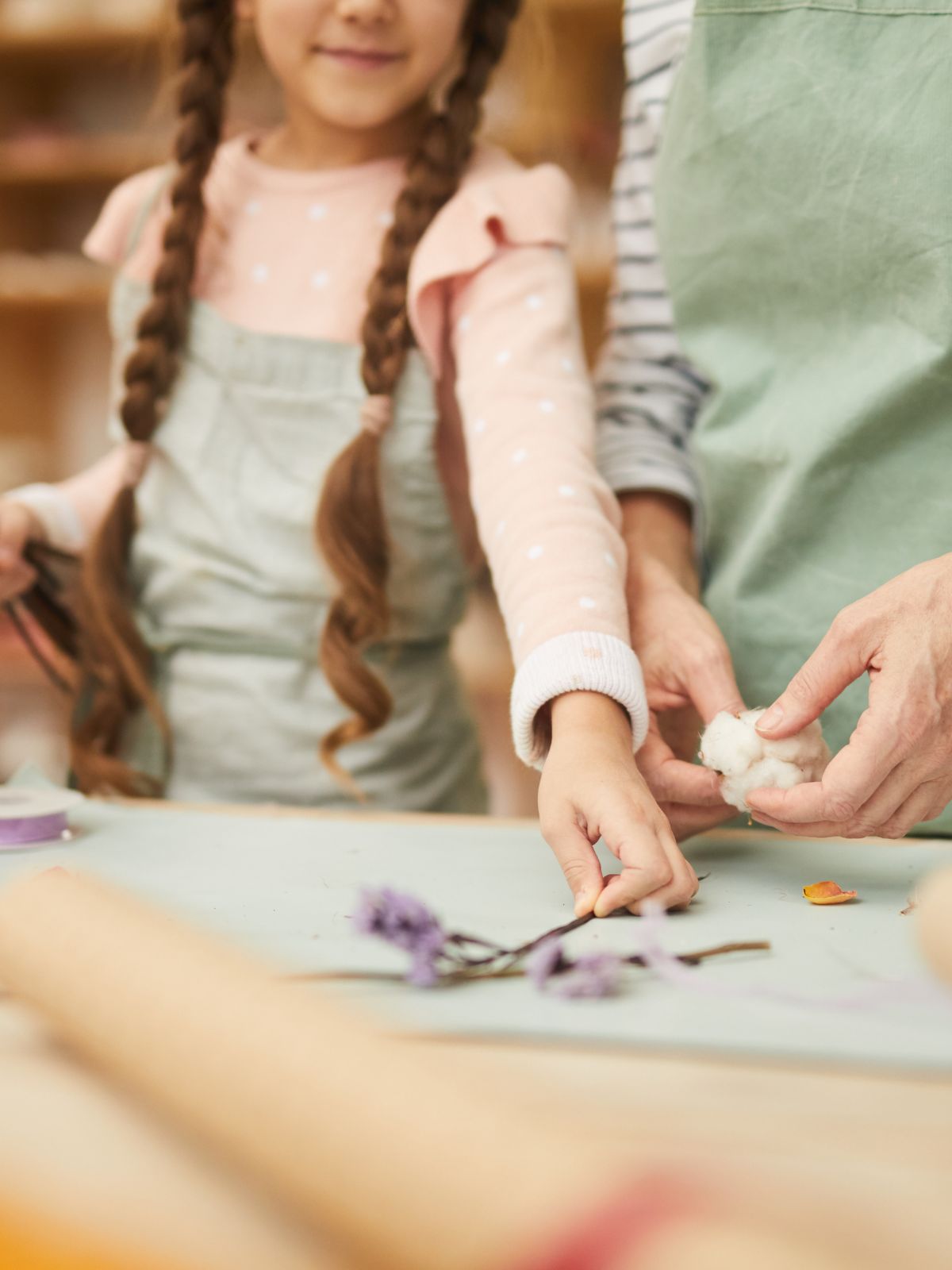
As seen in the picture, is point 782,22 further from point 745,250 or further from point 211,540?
point 211,540

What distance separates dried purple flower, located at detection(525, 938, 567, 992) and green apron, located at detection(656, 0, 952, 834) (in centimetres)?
35

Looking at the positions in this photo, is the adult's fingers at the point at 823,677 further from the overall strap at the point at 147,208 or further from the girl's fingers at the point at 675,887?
the overall strap at the point at 147,208

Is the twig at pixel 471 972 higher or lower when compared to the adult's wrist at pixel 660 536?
lower

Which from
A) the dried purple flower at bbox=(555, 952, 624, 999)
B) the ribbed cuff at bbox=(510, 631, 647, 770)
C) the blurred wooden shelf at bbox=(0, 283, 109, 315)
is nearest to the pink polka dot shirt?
the ribbed cuff at bbox=(510, 631, 647, 770)

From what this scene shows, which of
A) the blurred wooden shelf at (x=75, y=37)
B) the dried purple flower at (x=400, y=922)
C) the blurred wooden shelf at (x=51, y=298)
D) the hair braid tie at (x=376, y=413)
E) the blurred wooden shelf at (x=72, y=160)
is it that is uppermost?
the blurred wooden shelf at (x=75, y=37)

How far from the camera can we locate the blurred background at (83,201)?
2.47 m

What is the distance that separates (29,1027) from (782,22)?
2.19ft

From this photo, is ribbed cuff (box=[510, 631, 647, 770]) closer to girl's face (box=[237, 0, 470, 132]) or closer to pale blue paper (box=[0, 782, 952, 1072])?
pale blue paper (box=[0, 782, 952, 1072])

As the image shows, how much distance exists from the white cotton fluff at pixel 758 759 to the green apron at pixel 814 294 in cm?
15

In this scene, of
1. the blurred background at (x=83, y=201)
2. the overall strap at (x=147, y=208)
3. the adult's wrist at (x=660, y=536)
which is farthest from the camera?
the blurred background at (x=83, y=201)

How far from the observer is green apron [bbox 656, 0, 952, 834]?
695mm

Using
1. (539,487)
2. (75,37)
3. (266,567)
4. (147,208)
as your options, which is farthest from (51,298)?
(539,487)

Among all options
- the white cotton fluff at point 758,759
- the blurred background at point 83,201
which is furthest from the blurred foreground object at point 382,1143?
the blurred background at point 83,201

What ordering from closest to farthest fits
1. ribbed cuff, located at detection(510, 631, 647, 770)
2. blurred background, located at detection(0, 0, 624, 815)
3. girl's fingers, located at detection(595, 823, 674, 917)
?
girl's fingers, located at detection(595, 823, 674, 917), ribbed cuff, located at detection(510, 631, 647, 770), blurred background, located at detection(0, 0, 624, 815)
